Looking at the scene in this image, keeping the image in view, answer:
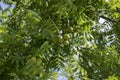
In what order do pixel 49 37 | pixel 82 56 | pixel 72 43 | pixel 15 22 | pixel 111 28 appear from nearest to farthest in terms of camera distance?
pixel 49 37 → pixel 72 43 → pixel 82 56 → pixel 15 22 → pixel 111 28

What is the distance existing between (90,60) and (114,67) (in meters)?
0.35

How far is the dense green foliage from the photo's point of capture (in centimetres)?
416

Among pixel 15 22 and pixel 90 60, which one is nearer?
pixel 90 60

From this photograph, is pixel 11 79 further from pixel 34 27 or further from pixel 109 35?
pixel 109 35

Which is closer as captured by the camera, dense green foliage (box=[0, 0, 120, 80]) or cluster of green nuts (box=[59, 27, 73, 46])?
dense green foliage (box=[0, 0, 120, 80])

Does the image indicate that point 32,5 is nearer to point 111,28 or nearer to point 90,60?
point 90,60

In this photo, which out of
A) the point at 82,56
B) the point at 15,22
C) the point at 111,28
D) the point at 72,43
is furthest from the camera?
the point at 111,28

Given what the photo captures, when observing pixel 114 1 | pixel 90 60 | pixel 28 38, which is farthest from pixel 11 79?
pixel 114 1

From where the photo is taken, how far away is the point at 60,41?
4352 millimetres

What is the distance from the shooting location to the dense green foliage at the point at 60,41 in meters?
4.16

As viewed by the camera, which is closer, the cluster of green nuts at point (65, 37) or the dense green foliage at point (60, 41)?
the dense green foliage at point (60, 41)

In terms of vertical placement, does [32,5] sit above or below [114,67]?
above

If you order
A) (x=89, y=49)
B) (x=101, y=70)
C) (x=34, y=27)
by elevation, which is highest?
(x=34, y=27)

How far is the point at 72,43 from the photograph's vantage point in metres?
4.86
